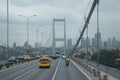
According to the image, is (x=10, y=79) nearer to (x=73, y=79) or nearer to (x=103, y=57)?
(x=73, y=79)

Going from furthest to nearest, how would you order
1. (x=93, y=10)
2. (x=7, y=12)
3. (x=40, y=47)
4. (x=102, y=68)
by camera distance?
1. (x=40, y=47)
2. (x=7, y=12)
3. (x=93, y=10)
4. (x=102, y=68)

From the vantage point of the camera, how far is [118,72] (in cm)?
2678

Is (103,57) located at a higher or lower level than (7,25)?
lower

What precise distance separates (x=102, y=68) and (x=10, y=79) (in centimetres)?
991

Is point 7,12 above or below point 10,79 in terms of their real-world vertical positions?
above

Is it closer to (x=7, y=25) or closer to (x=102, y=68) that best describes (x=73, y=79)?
(x=102, y=68)

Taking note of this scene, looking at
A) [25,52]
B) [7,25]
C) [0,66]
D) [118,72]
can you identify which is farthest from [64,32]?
[118,72]

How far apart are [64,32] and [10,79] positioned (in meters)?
133

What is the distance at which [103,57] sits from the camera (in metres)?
43.7

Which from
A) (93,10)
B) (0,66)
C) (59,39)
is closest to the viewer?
(0,66)

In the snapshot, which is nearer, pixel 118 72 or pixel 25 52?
pixel 118 72

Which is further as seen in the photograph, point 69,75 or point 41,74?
point 41,74

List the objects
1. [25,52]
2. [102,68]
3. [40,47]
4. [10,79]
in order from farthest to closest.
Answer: [40,47]
[25,52]
[102,68]
[10,79]

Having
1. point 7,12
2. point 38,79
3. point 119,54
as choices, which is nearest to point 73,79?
point 38,79
